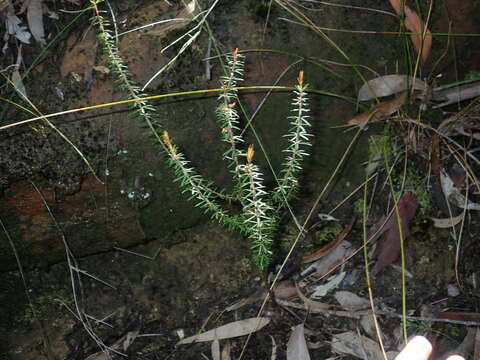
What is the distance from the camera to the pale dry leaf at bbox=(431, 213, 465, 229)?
Result: 8.40 feet

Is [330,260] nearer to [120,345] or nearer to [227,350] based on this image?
[227,350]

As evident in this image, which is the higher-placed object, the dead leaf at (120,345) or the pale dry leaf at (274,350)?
the pale dry leaf at (274,350)

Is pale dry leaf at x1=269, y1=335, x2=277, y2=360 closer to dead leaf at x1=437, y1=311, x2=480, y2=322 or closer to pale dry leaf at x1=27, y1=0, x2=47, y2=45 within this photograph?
dead leaf at x1=437, y1=311, x2=480, y2=322

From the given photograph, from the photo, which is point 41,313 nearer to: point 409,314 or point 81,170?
point 81,170

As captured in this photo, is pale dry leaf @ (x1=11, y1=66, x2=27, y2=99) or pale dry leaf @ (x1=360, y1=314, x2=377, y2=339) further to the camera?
pale dry leaf @ (x1=360, y1=314, x2=377, y2=339)

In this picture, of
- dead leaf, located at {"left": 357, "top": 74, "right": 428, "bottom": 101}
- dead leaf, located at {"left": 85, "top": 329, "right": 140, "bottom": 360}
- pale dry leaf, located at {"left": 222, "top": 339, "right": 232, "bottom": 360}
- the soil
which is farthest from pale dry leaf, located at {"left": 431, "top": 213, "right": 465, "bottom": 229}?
dead leaf, located at {"left": 85, "top": 329, "right": 140, "bottom": 360}

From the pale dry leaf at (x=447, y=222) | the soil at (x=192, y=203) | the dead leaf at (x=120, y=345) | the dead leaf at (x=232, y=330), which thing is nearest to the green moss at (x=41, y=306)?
the soil at (x=192, y=203)

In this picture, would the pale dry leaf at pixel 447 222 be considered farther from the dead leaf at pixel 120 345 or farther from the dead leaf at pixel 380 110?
the dead leaf at pixel 120 345

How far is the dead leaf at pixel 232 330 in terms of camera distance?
2.43 meters

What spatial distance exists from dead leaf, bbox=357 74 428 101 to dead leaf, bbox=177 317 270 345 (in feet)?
4.21

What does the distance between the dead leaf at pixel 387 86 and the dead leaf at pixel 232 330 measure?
1.28 meters

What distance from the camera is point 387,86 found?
2480mm

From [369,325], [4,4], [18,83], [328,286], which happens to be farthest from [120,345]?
[4,4]

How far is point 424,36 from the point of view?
2.38 meters
